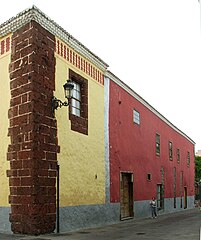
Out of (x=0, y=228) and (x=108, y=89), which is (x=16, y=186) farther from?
(x=108, y=89)

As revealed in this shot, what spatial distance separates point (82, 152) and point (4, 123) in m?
3.09

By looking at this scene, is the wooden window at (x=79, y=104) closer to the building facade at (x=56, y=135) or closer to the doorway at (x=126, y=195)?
the building facade at (x=56, y=135)

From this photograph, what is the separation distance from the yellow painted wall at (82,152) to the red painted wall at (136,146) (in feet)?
4.12

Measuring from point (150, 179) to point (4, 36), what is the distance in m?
13.0

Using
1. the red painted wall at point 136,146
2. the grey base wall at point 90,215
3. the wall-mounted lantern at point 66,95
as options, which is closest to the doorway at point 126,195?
the red painted wall at point 136,146

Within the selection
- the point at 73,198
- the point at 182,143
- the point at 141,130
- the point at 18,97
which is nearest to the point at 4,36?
the point at 18,97

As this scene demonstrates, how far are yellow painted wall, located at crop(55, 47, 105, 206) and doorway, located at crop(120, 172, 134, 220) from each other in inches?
102

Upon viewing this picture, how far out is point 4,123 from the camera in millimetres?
12359

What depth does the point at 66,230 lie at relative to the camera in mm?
12375

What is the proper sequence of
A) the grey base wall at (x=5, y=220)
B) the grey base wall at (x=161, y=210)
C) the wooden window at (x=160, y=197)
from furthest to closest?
the wooden window at (x=160, y=197), the grey base wall at (x=161, y=210), the grey base wall at (x=5, y=220)

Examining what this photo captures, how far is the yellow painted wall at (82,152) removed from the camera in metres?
12.7

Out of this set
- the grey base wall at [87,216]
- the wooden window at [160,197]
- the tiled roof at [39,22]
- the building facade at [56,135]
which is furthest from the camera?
the wooden window at [160,197]

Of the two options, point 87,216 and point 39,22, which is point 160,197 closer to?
point 87,216

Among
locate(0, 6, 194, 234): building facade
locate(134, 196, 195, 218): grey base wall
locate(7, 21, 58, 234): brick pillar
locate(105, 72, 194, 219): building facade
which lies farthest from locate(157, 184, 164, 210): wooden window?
locate(7, 21, 58, 234): brick pillar
